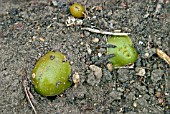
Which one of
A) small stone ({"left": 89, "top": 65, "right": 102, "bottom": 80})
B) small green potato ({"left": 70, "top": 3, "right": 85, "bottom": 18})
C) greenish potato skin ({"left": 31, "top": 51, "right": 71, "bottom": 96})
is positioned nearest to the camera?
greenish potato skin ({"left": 31, "top": 51, "right": 71, "bottom": 96})

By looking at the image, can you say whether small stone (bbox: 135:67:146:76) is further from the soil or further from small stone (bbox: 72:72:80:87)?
small stone (bbox: 72:72:80:87)

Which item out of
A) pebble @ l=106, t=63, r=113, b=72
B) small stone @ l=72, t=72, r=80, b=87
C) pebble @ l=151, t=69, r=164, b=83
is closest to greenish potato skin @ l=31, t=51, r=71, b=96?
small stone @ l=72, t=72, r=80, b=87

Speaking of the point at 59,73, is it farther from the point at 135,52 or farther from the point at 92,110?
the point at 135,52

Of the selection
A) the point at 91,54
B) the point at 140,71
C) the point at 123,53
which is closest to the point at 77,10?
the point at 91,54

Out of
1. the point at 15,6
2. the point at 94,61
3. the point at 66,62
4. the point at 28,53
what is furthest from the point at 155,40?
the point at 15,6

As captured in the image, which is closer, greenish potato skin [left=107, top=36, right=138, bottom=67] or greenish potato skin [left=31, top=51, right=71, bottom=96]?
greenish potato skin [left=31, top=51, right=71, bottom=96]

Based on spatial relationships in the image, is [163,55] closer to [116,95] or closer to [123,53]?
[123,53]
